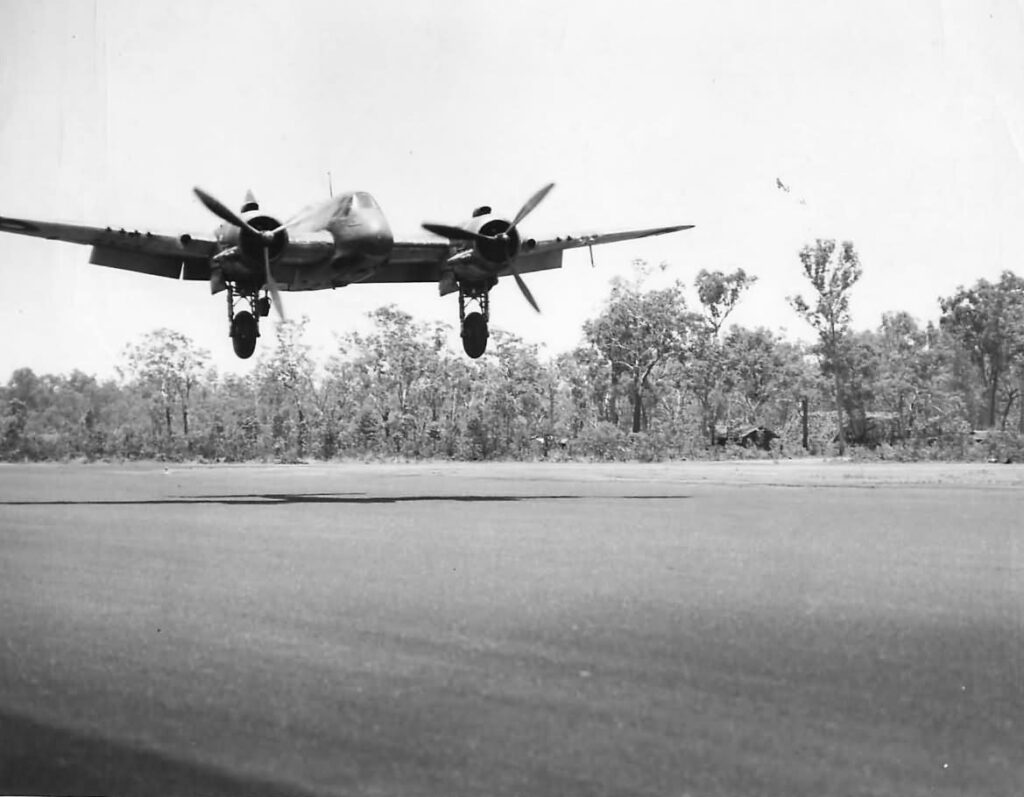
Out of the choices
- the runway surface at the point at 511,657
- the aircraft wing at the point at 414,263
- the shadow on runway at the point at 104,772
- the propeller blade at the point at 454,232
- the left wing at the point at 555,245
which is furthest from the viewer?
the aircraft wing at the point at 414,263

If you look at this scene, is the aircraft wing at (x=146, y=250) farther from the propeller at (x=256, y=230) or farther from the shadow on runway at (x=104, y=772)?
the shadow on runway at (x=104, y=772)

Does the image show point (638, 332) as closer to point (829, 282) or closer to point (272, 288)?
point (829, 282)

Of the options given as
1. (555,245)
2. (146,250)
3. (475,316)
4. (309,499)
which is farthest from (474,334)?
(146,250)

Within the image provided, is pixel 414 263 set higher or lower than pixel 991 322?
higher

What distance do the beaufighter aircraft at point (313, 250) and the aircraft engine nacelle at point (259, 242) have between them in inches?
1.1

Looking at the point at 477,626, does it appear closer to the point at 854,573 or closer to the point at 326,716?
the point at 326,716

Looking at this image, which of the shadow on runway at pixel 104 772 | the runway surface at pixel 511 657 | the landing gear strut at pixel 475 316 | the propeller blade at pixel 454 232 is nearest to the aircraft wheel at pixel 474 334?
the landing gear strut at pixel 475 316

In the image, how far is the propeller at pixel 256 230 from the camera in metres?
28.4

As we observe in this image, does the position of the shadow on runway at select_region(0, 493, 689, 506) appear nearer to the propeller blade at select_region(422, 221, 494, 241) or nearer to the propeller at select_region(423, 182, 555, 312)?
the propeller at select_region(423, 182, 555, 312)

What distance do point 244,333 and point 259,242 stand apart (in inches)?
107

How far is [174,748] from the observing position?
7754mm

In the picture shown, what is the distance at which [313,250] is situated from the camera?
3033 centimetres

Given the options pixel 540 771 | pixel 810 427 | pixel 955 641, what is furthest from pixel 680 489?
pixel 810 427

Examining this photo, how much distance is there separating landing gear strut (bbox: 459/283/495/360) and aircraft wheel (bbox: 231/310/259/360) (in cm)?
630
